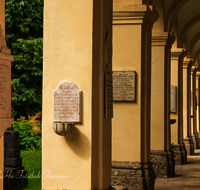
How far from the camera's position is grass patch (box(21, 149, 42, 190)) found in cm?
937

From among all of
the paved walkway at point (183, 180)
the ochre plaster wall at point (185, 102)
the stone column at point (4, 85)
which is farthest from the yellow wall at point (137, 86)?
the ochre plaster wall at point (185, 102)

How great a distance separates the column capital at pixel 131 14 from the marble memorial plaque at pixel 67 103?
2631 mm

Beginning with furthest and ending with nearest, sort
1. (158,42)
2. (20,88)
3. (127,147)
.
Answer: (20,88), (158,42), (127,147)

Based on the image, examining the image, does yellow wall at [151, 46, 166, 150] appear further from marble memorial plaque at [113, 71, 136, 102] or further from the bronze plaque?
the bronze plaque

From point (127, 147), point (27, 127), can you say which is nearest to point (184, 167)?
point (127, 147)

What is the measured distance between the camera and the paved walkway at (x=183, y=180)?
8469 millimetres

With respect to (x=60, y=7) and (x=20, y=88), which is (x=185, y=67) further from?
(x=60, y=7)

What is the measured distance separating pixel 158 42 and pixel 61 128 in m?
5.62

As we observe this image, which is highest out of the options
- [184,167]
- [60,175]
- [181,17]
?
[181,17]

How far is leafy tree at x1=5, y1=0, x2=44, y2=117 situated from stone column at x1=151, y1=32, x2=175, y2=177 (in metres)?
12.2

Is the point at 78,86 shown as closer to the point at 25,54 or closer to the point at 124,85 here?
the point at 124,85

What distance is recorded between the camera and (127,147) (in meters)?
7.18

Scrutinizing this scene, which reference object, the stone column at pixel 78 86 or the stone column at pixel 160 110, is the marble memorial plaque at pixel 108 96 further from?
the stone column at pixel 160 110

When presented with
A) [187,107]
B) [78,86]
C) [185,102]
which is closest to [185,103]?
[185,102]
